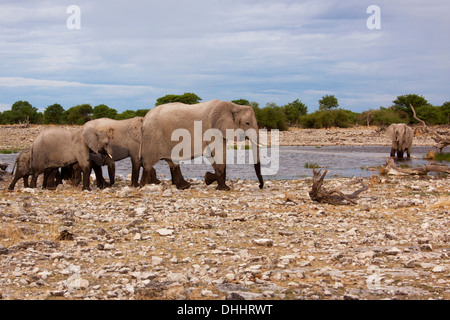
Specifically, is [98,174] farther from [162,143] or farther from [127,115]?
[127,115]

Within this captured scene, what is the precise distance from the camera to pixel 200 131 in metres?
15.5

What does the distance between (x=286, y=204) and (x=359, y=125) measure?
202 feet

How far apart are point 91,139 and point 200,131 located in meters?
3.09

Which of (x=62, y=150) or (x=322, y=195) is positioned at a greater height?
(x=62, y=150)

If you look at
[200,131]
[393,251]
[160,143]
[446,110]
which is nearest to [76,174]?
[160,143]

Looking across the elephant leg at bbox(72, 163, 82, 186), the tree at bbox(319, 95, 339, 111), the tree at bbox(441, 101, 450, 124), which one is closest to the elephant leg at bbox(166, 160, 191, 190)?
the elephant leg at bbox(72, 163, 82, 186)

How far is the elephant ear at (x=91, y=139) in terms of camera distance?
1531 centimetres

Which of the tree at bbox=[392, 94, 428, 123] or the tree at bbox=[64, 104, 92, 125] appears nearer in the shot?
the tree at bbox=[64, 104, 92, 125]

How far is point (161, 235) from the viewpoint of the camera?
8812 mm

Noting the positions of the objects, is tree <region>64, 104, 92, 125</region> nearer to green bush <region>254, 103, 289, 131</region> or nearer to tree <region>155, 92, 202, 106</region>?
tree <region>155, 92, 202, 106</region>

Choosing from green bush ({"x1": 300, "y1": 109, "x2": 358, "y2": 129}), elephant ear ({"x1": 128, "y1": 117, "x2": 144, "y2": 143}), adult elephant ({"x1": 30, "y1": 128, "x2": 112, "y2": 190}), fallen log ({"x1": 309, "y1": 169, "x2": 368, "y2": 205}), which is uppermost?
green bush ({"x1": 300, "y1": 109, "x2": 358, "y2": 129})

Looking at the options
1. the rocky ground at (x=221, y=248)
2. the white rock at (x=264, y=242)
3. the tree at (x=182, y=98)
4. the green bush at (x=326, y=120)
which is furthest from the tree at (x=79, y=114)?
the white rock at (x=264, y=242)

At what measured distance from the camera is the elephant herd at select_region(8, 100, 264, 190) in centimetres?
1530

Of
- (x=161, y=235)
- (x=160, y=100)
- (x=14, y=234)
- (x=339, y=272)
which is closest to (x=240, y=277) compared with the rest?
(x=339, y=272)
